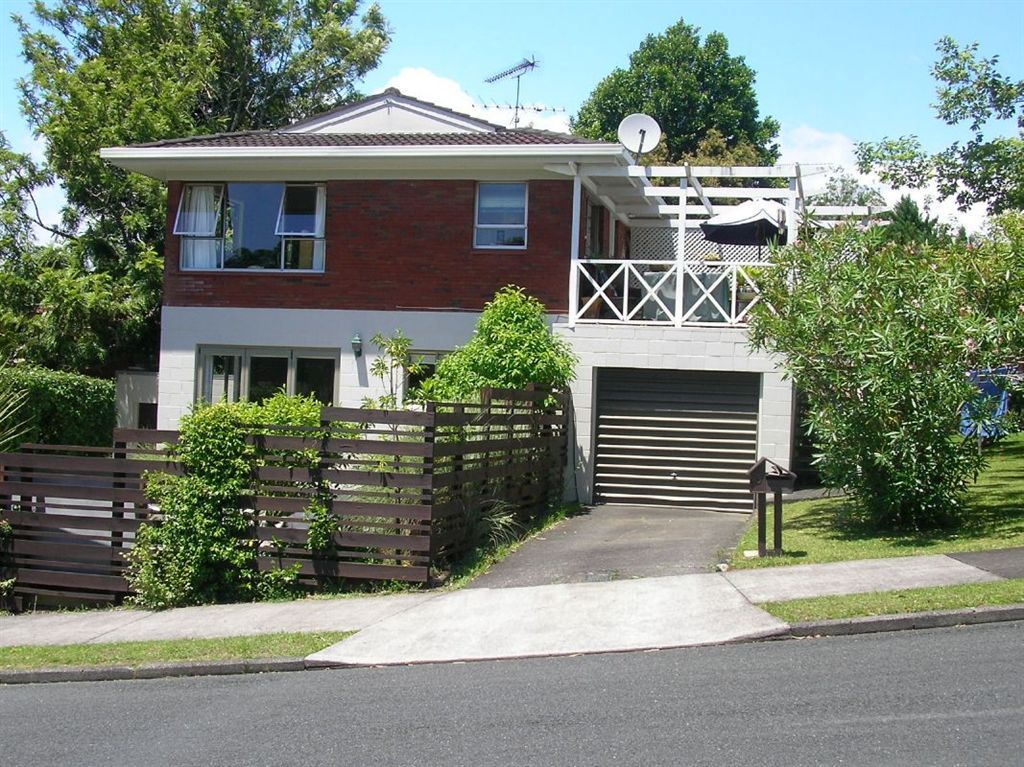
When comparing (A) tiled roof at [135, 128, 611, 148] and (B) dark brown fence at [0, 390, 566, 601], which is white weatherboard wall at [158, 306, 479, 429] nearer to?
(A) tiled roof at [135, 128, 611, 148]

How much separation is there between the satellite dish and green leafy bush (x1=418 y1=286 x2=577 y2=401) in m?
3.08

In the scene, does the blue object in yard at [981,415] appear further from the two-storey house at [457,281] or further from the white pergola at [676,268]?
the two-storey house at [457,281]

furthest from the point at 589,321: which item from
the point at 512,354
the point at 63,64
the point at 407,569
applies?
the point at 63,64

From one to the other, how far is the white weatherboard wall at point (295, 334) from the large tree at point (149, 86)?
6452 mm

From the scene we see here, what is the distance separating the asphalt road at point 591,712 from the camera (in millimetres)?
5910

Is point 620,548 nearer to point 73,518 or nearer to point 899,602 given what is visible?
point 899,602

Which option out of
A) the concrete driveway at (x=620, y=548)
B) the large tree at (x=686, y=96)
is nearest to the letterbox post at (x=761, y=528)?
the concrete driveway at (x=620, y=548)

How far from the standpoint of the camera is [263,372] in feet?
61.1

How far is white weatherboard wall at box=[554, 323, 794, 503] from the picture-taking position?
53.6ft

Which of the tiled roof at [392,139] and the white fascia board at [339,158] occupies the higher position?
the tiled roof at [392,139]

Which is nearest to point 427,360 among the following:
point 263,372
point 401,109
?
point 263,372

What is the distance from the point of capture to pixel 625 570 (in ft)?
36.8

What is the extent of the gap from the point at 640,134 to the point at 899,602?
10.0m

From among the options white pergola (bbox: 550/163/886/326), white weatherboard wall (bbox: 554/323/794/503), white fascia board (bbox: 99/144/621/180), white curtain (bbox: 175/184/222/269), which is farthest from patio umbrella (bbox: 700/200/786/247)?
white curtain (bbox: 175/184/222/269)
